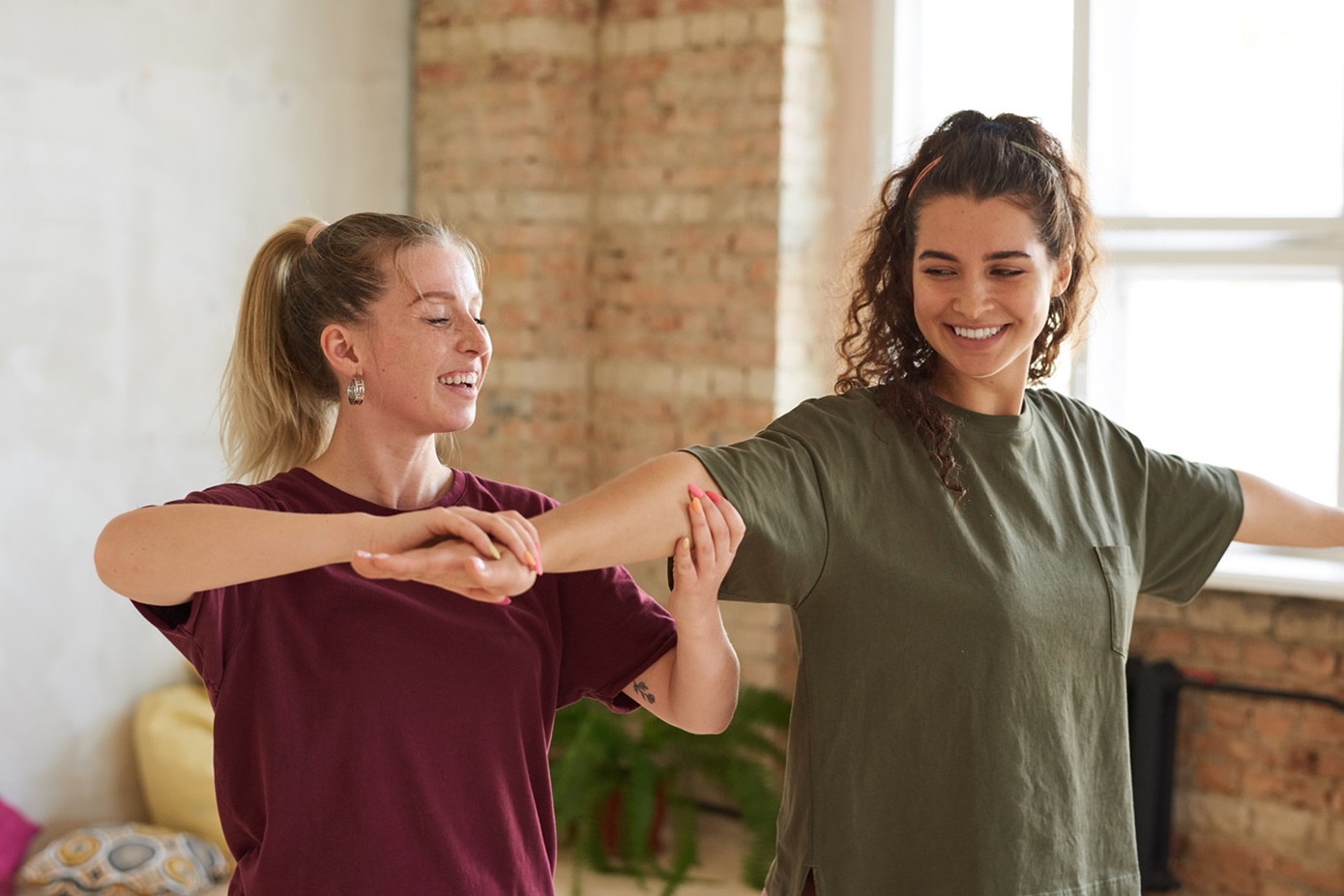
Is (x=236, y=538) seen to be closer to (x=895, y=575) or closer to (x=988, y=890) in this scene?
(x=895, y=575)

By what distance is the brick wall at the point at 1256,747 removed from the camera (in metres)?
3.66

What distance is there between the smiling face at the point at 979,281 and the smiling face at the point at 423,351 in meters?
0.57

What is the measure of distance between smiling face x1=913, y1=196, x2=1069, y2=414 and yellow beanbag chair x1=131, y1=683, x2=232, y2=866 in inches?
108

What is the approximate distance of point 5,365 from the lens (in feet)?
11.7

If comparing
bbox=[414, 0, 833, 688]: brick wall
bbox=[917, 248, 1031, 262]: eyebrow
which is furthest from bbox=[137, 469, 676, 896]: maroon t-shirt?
bbox=[414, 0, 833, 688]: brick wall

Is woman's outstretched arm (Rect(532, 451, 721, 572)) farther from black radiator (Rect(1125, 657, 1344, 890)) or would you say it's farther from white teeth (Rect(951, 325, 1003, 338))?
black radiator (Rect(1125, 657, 1344, 890))

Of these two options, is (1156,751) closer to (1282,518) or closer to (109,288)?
(1282,518)

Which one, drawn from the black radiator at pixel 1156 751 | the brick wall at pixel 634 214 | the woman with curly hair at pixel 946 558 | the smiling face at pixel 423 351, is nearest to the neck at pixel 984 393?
the woman with curly hair at pixel 946 558

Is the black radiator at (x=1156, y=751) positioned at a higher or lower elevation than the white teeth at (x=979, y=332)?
lower

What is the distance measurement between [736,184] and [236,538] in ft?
9.59

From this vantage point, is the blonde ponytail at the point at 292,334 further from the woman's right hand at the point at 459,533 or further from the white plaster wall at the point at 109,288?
the white plaster wall at the point at 109,288

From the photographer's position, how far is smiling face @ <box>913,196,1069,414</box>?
1754 millimetres

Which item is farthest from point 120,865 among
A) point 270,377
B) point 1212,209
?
point 1212,209

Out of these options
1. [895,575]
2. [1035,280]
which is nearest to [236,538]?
[895,575]
